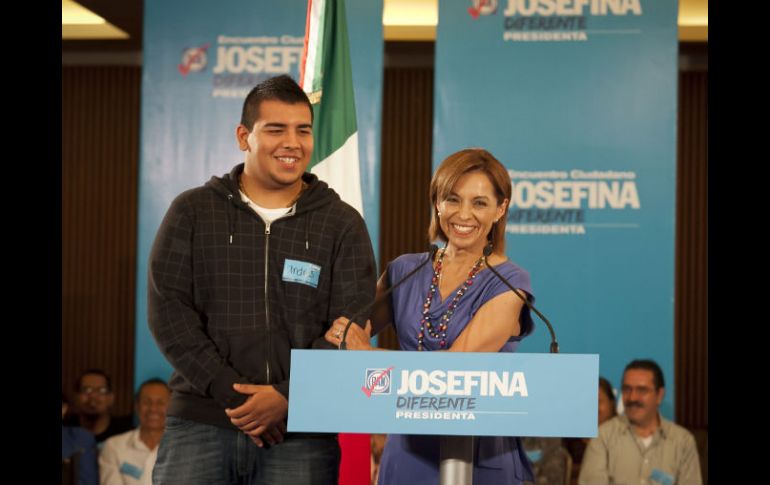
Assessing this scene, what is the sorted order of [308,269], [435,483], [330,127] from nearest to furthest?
[435,483] < [308,269] < [330,127]

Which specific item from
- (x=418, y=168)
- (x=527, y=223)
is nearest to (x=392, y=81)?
(x=418, y=168)

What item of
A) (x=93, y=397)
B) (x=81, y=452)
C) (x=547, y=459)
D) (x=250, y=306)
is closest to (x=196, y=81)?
(x=81, y=452)

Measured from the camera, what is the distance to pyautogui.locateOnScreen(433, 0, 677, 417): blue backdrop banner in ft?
14.7

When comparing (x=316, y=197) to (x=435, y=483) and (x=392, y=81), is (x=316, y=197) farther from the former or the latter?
(x=392, y=81)

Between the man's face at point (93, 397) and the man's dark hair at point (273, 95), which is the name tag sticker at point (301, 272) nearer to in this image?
the man's dark hair at point (273, 95)

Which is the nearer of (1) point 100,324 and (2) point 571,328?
(2) point 571,328

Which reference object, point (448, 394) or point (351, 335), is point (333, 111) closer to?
point (351, 335)

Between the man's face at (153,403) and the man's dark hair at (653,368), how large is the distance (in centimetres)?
226

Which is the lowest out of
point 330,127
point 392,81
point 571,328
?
point 571,328

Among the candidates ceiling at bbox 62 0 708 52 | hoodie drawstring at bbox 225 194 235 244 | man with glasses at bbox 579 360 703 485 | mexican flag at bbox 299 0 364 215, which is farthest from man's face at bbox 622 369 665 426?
ceiling at bbox 62 0 708 52

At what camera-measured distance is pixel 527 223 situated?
4512mm

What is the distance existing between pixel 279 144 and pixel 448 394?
1.12 meters

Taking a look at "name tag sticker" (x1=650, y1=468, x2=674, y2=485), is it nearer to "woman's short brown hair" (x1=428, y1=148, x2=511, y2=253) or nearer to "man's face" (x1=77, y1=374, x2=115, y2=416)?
"woman's short brown hair" (x1=428, y1=148, x2=511, y2=253)

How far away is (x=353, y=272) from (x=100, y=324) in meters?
6.37
